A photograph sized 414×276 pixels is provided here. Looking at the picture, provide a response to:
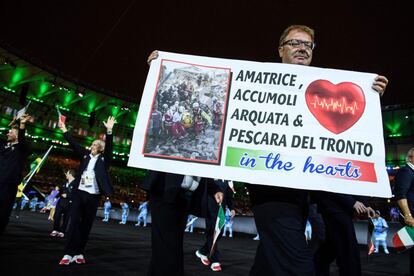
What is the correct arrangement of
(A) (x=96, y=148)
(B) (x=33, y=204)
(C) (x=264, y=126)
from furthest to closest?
(B) (x=33, y=204) → (A) (x=96, y=148) → (C) (x=264, y=126)

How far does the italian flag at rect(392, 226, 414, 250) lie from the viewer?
4.07m

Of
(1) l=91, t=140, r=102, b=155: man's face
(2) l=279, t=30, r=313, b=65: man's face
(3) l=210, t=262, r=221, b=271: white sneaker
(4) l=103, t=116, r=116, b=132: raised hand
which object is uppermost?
(2) l=279, t=30, r=313, b=65: man's face

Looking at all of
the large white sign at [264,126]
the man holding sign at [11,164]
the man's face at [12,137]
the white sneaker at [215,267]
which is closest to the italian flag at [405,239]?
the large white sign at [264,126]

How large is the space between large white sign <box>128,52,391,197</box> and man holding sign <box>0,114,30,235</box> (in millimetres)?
4524

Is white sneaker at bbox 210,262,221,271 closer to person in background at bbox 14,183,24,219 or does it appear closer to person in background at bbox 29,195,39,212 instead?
person in background at bbox 14,183,24,219

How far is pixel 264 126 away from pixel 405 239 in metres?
2.95

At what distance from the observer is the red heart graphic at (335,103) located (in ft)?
7.63

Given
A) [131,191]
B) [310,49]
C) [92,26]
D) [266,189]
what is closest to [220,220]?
[266,189]

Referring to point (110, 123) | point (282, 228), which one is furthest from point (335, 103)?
point (110, 123)

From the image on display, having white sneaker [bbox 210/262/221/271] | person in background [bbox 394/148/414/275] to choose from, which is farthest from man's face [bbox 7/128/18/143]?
person in background [bbox 394/148/414/275]

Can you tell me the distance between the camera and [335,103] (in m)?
2.39

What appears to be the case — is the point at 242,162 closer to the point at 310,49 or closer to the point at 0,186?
the point at 310,49

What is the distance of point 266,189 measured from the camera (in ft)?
7.50

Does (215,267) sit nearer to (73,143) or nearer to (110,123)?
(110,123)
